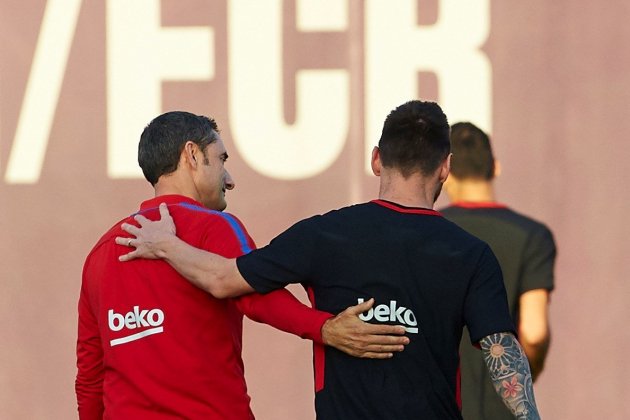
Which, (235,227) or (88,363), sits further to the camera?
(88,363)

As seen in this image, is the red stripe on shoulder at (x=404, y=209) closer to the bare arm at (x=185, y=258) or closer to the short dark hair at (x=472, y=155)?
the bare arm at (x=185, y=258)

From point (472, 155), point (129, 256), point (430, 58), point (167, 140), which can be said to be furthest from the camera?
point (430, 58)

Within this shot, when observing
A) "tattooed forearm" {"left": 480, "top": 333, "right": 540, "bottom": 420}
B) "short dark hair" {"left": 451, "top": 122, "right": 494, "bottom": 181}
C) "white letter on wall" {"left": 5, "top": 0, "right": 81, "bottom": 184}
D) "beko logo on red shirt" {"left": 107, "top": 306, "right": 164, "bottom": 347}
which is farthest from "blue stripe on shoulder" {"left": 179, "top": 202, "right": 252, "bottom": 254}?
"white letter on wall" {"left": 5, "top": 0, "right": 81, "bottom": 184}

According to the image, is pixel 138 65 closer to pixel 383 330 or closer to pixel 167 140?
pixel 167 140

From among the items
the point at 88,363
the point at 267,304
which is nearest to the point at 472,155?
the point at 267,304

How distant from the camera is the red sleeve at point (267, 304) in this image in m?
3.01

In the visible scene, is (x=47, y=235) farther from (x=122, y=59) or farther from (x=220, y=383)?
(x=220, y=383)

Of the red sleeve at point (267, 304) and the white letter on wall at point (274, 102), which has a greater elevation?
the white letter on wall at point (274, 102)

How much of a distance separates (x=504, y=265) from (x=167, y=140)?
1.39 metres

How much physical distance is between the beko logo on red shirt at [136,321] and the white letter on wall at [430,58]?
2727mm

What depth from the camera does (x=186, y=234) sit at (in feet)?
10.5

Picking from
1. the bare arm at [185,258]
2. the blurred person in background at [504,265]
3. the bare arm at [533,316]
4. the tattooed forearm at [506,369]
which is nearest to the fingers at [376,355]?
the tattooed forearm at [506,369]

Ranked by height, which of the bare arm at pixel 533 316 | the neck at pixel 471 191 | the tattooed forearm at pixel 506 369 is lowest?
the bare arm at pixel 533 316

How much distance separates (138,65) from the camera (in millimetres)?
5902
